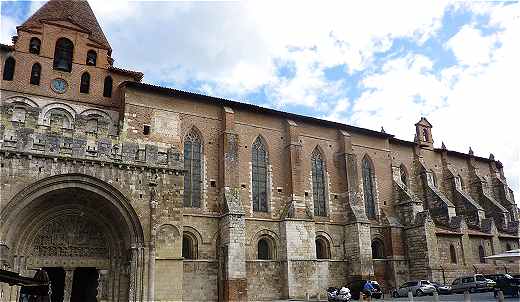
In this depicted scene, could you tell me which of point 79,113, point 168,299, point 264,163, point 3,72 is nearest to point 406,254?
point 264,163

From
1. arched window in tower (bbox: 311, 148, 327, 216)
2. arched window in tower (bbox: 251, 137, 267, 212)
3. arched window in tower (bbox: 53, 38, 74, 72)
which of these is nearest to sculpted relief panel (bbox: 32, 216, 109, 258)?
arched window in tower (bbox: 53, 38, 74, 72)

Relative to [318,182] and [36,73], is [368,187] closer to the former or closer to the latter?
[318,182]

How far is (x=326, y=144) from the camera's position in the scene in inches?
1268

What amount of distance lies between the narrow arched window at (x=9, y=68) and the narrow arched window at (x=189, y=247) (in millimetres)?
12951

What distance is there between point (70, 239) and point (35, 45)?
12024 mm

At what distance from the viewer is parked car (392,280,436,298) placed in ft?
90.1

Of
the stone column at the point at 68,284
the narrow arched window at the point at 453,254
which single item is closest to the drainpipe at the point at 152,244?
the stone column at the point at 68,284

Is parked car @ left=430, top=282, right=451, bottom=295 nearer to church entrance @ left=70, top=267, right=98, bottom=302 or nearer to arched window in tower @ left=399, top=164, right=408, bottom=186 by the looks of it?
arched window in tower @ left=399, top=164, right=408, bottom=186

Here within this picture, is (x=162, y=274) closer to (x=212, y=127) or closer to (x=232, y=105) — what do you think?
(x=212, y=127)

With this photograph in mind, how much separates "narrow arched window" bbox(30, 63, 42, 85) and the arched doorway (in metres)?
8.91

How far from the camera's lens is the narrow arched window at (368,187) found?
3300 cm

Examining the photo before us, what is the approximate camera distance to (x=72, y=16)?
2700cm

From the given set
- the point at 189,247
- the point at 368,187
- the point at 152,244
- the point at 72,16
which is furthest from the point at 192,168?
the point at 368,187

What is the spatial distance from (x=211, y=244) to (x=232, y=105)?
920 cm
